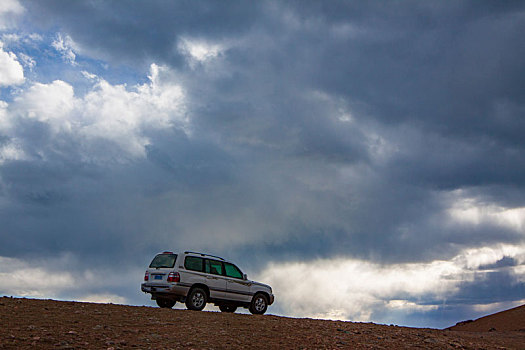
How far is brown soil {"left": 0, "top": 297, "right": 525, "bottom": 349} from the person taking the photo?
1210 centimetres

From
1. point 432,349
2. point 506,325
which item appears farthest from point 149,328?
point 506,325

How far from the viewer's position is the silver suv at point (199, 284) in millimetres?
19594

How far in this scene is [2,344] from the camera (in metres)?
10.8

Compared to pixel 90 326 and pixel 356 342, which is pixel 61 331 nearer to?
pixel 90 326

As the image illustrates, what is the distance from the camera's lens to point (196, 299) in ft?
65.5

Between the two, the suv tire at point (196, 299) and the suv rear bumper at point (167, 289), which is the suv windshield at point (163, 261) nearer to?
the suv rear bumper at point (167, 289)

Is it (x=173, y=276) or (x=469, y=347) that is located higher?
(x=173, y=276)

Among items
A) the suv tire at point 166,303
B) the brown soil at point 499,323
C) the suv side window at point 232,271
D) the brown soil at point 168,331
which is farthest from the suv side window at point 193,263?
the brown soil at point 499,323

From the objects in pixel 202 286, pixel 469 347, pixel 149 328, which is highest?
pixel 202 286

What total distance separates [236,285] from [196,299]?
2059mm

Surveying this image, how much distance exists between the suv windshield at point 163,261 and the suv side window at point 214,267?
158cm

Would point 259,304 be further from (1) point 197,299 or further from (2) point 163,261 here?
(2) point 163,261

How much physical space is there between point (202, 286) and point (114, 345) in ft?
27.8

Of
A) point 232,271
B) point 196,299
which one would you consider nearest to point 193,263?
point 196,299
